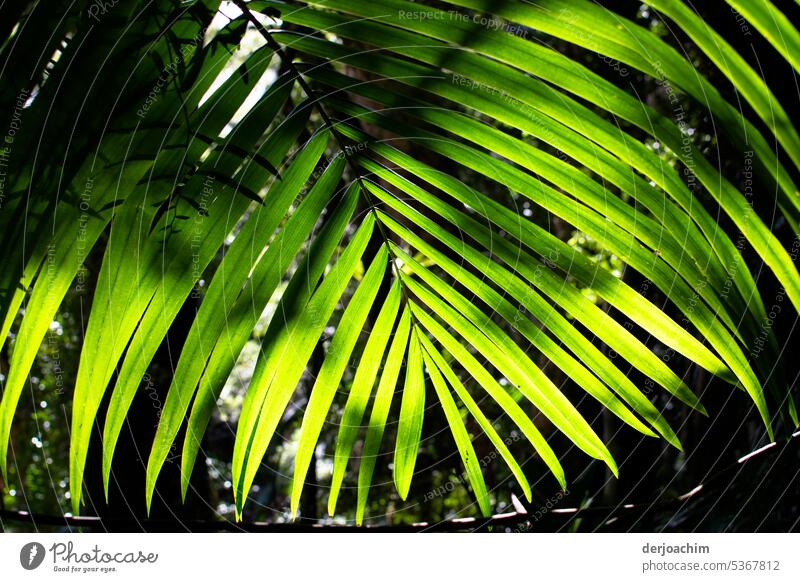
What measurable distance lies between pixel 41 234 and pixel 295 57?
38 cm

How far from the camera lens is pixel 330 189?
772 mm

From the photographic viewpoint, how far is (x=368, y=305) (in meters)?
0.84

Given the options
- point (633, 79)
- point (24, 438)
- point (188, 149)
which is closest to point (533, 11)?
point (188, 149)

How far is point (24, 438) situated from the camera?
11.3ft

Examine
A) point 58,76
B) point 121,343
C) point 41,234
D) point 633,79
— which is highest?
point 633,79

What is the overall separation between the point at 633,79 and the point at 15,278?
7.71 ft

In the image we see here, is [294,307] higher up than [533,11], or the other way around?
[533,11]

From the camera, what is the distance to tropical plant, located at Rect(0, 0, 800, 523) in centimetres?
62

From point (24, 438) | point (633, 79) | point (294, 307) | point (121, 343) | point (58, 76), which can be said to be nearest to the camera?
point (58, 76)

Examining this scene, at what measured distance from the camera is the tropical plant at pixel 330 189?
621 millimetres
